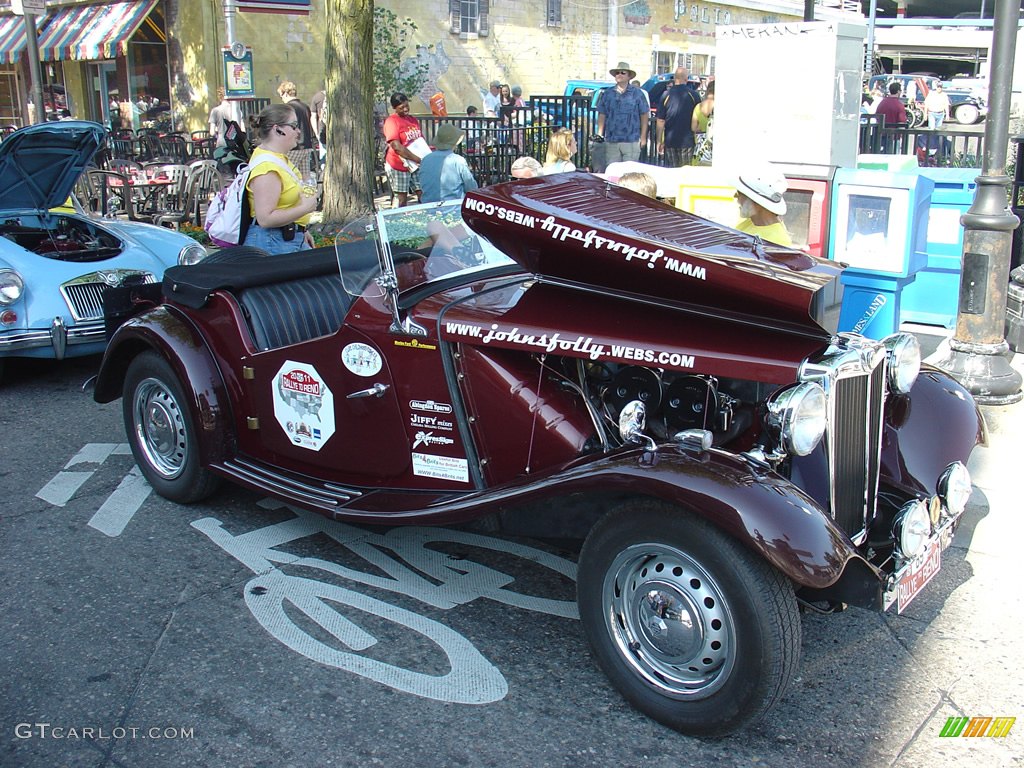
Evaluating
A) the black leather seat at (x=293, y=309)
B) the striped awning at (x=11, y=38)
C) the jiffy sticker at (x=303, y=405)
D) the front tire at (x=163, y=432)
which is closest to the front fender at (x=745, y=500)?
the jiffy sticker at (x=303, y=405)

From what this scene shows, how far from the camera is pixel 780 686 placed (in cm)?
279

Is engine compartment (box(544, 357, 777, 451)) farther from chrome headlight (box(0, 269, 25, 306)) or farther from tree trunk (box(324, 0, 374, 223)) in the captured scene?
tree trunk (box(324, 0, 374, 223))

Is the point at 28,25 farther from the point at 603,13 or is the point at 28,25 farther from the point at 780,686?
the point at 603,13

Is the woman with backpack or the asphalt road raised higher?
the woman with backpack

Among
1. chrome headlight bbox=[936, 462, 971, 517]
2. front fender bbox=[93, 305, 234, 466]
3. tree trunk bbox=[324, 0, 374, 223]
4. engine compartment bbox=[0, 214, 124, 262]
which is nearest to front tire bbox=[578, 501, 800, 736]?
chrome headlight bbox=[936, 462, 971, 517]

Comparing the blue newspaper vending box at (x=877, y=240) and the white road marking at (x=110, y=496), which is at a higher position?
the blue newspaper vending box at (x=877, y=240)

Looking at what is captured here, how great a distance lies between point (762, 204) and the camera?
523cm

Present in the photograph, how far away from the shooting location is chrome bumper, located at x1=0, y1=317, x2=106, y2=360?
21.1 ft

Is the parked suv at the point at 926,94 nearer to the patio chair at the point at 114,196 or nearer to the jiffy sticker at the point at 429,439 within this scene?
the patio chair at the point at 114,196

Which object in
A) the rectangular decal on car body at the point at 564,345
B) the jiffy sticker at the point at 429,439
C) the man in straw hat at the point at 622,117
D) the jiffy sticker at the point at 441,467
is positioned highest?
the man in straw hat at the point at 622,117

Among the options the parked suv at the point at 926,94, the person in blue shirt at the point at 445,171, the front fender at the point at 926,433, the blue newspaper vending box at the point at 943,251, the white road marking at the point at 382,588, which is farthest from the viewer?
the parked suv at the point at 926,94

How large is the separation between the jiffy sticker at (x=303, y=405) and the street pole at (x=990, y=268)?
166 inches

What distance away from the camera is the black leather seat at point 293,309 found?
4.43 m

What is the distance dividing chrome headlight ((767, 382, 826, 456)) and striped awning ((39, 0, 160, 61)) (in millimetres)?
20092
